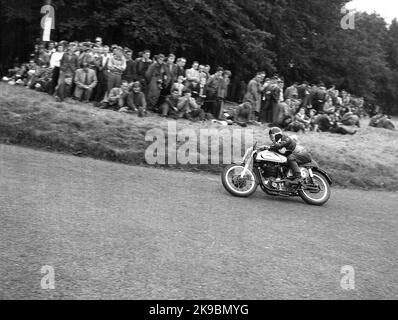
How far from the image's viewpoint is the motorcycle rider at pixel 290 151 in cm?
1141

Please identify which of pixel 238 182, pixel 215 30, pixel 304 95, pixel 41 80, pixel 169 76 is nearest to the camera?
pixel 238 182

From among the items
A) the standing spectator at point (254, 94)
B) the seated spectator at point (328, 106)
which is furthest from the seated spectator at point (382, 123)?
the standing spectator at point (254, 94)

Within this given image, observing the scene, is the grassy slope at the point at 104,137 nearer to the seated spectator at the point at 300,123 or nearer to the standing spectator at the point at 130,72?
the seated spectator at the point at 300,123

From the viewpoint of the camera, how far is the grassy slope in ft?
44.2

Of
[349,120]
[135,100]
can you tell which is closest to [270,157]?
[135,100]

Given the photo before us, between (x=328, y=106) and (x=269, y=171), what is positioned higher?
(x=328, y=106)

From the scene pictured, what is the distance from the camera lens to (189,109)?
17812mm

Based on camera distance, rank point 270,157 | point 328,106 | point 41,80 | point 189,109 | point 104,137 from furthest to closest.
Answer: point 328,106 < point 41,80 < point 189,109 < point 104,137 < point 270,157

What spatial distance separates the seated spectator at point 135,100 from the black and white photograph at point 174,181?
0.07 m

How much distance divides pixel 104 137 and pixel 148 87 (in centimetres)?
451

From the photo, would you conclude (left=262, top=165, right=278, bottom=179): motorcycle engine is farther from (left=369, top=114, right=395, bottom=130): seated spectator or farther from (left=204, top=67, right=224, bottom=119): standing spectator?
(left=369, top=114, right=395, bottom=130): seated spectator

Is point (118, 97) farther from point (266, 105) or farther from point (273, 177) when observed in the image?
point (273, 177)

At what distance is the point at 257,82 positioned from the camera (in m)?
20.0
